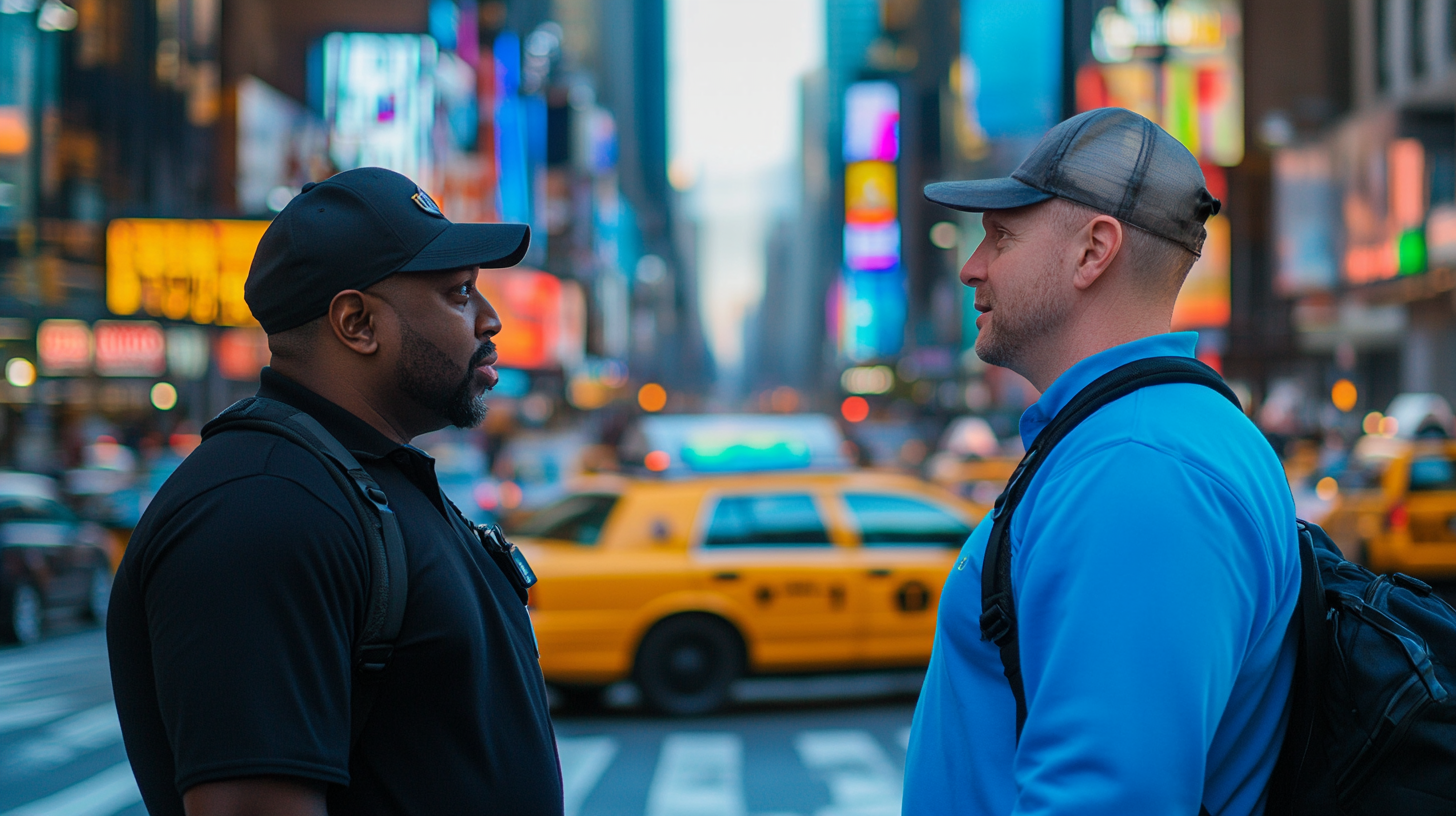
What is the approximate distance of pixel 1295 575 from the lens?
189 cm

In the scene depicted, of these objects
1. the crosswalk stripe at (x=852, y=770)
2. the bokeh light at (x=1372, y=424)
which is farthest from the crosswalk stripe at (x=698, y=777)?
the bokeh light at (x=1372, y=424)

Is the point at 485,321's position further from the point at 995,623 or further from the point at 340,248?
the point at 995,623

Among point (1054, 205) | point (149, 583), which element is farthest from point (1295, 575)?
point (149, 583)

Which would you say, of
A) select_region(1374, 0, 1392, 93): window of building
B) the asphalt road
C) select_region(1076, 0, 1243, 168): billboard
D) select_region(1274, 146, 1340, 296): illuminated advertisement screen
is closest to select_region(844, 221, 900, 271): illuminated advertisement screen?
select_region(1076, 0, 1243, 168): billboard

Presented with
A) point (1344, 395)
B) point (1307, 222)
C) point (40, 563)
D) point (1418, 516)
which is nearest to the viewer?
point (40, 563)

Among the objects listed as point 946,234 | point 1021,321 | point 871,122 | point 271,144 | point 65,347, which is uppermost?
point 871,122

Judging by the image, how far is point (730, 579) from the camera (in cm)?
984

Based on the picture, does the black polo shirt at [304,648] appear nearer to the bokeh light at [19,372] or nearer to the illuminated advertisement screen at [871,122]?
the bokeh light at [19,372]

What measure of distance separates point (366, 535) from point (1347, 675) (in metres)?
1.46

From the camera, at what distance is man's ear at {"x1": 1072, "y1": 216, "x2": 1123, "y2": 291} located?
6.46ft

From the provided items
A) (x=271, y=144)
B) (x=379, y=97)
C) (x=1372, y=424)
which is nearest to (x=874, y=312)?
(x=379, y=97)

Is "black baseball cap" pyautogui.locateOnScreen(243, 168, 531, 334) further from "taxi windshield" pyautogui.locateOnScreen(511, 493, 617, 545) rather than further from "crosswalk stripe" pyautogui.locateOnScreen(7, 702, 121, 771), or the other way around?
"taxi windshield" pyautogui.locateOnScreen(511, 493, 617, 545)

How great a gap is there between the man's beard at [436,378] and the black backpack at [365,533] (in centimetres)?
20

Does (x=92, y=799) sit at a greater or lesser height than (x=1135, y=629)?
lesser
